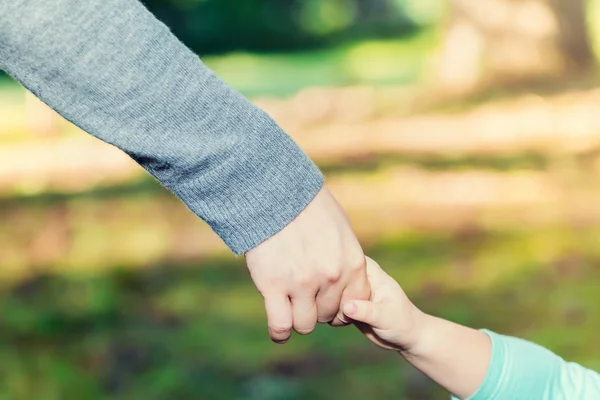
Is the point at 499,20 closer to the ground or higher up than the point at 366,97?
higher up

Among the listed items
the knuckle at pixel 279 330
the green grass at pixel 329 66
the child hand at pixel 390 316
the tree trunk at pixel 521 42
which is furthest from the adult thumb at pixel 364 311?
the green grass at pixel 329 66

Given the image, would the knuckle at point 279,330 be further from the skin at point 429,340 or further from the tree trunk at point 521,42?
the tree trunk at point 521,42

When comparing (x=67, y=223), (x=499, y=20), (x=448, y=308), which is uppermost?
(x=499, y=20)

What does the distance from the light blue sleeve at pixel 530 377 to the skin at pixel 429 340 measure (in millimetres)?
18

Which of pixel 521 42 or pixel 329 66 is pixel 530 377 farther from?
pixel 329 66

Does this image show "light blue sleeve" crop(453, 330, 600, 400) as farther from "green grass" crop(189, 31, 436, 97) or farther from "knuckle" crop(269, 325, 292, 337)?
"green grass" crop(189, 31, 436, 97)

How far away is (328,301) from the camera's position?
1.40m

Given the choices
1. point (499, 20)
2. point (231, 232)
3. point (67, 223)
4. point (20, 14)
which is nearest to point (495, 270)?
point (67, 223)

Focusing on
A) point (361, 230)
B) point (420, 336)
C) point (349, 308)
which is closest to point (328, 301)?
point (349, 308)

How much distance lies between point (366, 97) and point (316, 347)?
564cm

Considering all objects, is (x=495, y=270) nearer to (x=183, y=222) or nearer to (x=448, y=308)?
(x=448, y=308)

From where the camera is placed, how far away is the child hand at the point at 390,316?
1463 millimetres

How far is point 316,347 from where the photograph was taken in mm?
3223

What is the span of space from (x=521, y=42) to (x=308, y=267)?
716 cm
